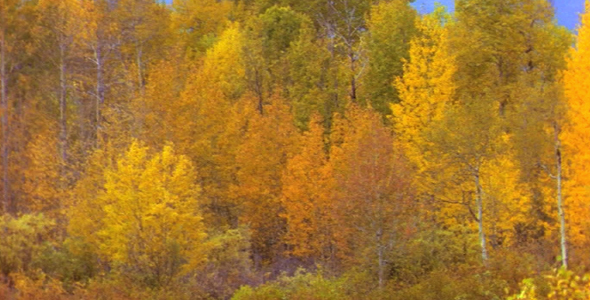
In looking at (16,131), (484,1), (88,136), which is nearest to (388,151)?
(484,1)

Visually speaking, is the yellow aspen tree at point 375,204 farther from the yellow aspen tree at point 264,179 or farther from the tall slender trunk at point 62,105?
the tall slender trunk at point 62,105

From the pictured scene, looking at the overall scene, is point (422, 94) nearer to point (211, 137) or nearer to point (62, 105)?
point (211, 137)

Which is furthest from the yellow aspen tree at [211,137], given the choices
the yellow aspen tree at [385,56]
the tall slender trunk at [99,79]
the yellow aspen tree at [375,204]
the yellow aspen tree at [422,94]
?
the yellow aspen tree at [375,204]

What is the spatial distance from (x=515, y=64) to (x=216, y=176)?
1833 centimetres

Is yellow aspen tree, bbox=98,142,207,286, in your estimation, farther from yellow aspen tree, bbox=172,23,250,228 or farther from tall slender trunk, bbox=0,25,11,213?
tall slender trunk, bbox=0,25,11,213

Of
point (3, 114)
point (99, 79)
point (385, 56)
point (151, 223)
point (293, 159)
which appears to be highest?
point (385, 56)

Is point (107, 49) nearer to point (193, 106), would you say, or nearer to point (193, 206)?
point (193, 106)

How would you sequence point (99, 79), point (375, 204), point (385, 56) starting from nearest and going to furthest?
point (375, 204) → point (99, 79) → point (385, 56)

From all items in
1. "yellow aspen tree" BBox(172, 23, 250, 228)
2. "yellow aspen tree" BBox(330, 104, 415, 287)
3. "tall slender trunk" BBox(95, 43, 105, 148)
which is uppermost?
"tall slender trunk" BBox(95, 43, 105, 148)

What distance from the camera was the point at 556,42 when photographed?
43.5 metres

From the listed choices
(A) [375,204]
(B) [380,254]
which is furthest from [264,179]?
(B) [380,254]

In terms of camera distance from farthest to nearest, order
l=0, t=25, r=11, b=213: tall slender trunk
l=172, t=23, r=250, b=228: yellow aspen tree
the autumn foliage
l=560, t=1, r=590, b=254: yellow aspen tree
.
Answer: l=0, t=25, r=11, b=213: tall slender trunk < l=172, t=23, r=250, b=228: yellow aspen tree < l=560, t=1, r=590, b=254: yellow aspen tree < the autumn foliage

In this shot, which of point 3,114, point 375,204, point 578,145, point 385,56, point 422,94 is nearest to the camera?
point 375,204

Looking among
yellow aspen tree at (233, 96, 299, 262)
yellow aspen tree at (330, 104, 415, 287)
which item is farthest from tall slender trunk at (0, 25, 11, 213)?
yellow aspen tree at (330, 104, 415, 287)
